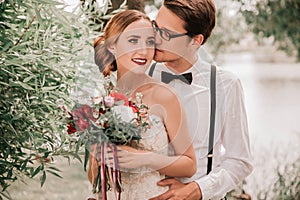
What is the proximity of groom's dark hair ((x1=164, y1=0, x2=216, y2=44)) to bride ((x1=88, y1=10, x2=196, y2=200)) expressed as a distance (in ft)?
0.36

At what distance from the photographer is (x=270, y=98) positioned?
591 cm

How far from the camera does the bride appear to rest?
1.99 metres

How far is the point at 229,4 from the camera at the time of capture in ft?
14.4

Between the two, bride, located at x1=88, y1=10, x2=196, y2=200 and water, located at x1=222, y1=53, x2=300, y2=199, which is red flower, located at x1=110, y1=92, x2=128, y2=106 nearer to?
bride, located at x1=88, y1=10, x2=196, y2=200

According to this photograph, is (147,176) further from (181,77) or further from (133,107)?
(181,77)

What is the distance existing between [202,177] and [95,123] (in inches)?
17.5

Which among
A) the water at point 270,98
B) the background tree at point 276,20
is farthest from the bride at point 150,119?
the water at point 270,98

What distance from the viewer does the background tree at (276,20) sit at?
4.42 m

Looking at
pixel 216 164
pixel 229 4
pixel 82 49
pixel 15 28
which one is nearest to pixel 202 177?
pixel 216 164

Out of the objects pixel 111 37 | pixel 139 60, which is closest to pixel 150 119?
pixel 139 60

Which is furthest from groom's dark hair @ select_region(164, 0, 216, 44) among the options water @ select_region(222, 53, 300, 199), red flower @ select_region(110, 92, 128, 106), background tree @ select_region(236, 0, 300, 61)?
water @ select_region(222, 53, 300, 199)

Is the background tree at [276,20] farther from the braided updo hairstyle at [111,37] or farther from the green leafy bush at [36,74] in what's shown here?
the braided updo hairstyle at [111,37]

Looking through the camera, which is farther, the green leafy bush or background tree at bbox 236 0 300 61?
background tree at bbox 236 0 300 61

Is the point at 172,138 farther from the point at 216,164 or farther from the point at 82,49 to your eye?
the point at 82,49
